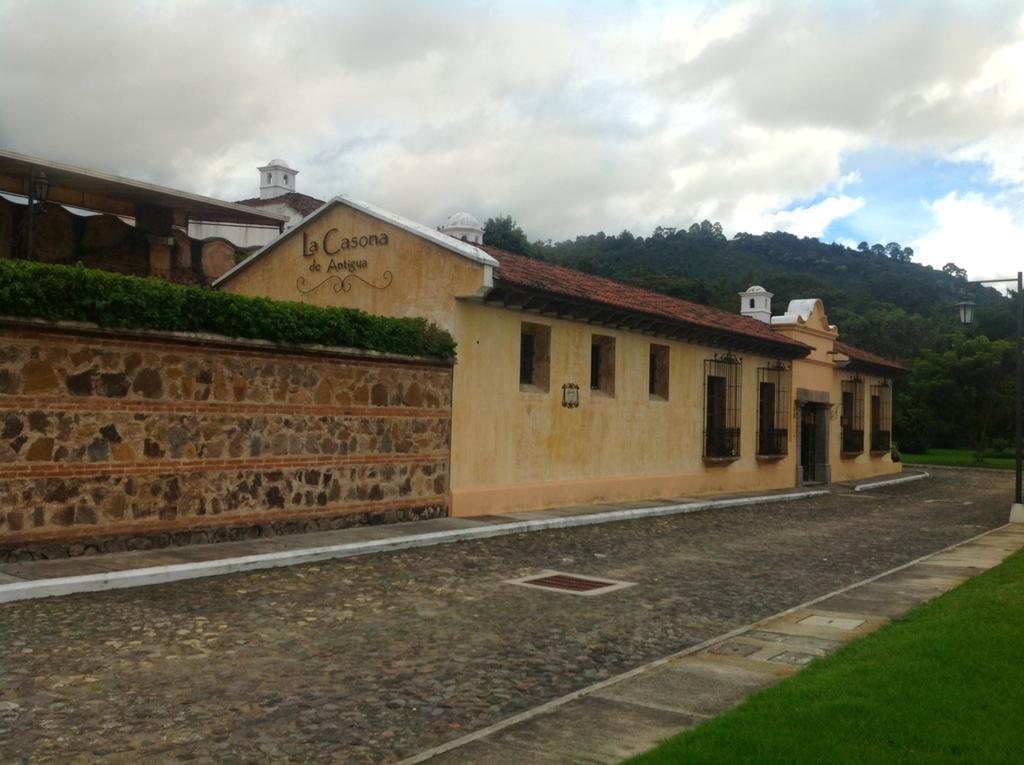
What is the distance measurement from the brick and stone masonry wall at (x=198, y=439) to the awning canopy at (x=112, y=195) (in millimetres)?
3444

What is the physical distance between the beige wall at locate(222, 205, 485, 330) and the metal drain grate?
5602mm

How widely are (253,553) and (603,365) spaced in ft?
32.4

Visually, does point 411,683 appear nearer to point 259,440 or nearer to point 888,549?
point 259,440

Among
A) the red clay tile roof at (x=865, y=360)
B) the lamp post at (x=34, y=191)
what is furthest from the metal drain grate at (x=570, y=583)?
the red clay tile roof at (x=865, y=360)

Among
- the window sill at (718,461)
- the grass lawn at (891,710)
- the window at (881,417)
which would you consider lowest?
the grass lawn at (891,710)

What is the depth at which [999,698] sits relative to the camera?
5.02 meters

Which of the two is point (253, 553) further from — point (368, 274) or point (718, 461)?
point (718, 461)

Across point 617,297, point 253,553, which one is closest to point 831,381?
point 617,297

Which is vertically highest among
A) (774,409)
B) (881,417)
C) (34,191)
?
(34,191)

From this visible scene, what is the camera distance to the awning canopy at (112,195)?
1214cm

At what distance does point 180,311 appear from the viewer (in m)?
10.7

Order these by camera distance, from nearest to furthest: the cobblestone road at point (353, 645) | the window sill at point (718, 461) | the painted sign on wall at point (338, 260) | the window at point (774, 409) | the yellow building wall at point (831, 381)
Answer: the cobblestone road at point (353, 645)
the painted sign on wall at point (338, 260)
the window sill at point (718, 461)
the window at point (774, 409)
the yellow building wall at point (831, 381)

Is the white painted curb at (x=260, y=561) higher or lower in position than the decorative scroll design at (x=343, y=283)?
lower

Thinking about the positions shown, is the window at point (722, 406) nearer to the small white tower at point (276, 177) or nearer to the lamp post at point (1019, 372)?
the lamp post at point (1019, 372)
